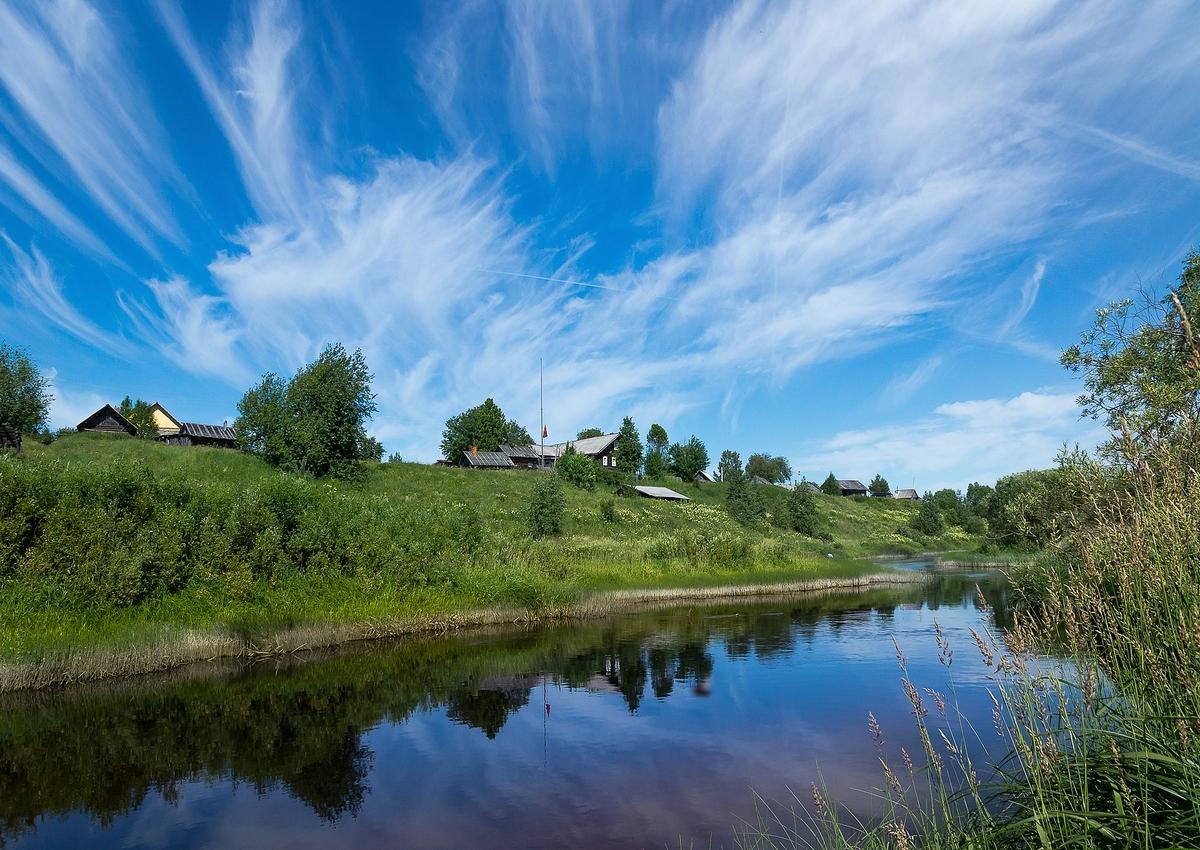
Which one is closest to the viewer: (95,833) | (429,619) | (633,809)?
(95,833)

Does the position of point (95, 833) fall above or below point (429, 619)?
below

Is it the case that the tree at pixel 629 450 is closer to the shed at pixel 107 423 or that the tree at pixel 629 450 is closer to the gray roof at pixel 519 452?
the gray roof at pixel 519 452

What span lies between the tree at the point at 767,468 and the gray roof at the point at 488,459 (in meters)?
66.4

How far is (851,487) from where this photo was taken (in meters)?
164

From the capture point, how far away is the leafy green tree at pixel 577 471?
85.4 meters

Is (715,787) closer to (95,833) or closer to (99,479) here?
(95,833)

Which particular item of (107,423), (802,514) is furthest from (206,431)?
(802,514)

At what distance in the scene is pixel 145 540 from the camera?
23.0m

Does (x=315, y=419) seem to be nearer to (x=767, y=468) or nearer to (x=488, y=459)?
(x=488, y=459)

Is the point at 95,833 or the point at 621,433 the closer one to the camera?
the point at 95,833

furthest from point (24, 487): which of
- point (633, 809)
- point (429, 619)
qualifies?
point (633, 809)

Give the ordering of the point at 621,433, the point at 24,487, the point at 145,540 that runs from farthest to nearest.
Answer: the point at 621,433
the point at 145,540
the point at 24,487

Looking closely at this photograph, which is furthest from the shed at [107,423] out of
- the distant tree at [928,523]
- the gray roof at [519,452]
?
the distant tree at [928,523]

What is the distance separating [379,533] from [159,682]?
35.7 ft
